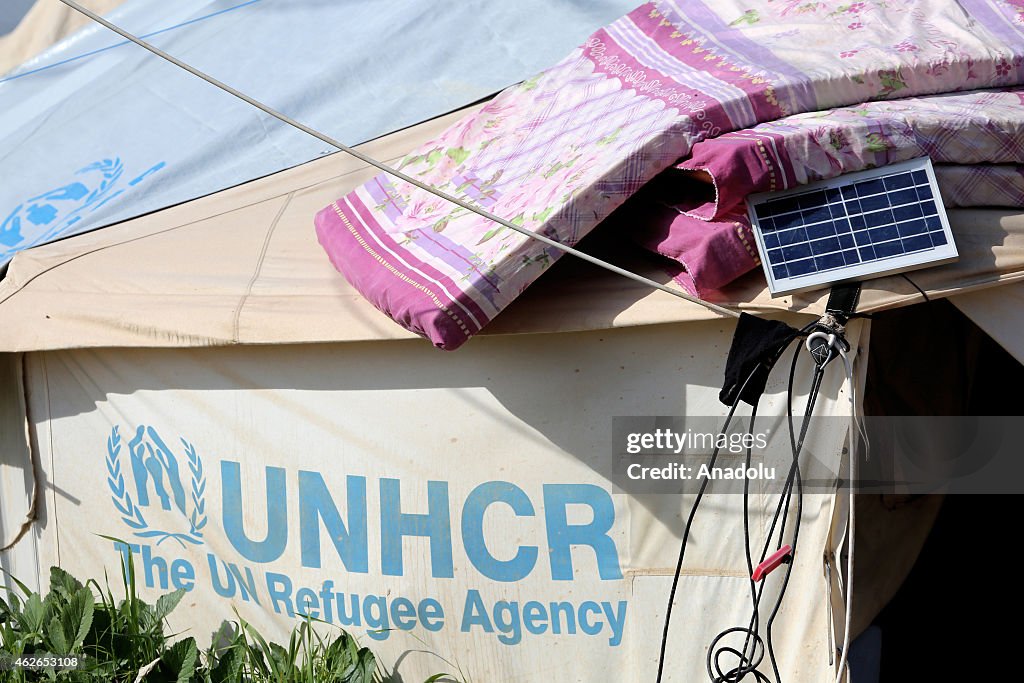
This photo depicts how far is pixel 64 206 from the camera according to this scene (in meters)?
3.19

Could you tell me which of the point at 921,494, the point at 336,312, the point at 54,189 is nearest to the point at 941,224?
the point at 336,312

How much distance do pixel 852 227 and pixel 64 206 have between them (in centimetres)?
222

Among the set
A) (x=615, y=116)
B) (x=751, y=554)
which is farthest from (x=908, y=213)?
(x=751, y=554)

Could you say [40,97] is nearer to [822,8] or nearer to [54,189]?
[54,189]

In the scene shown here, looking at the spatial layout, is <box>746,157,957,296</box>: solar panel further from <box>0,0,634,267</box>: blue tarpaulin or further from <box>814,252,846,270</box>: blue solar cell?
<box>0,0,634,267</box>: blue tarpaulin

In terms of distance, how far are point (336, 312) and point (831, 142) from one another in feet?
3.55

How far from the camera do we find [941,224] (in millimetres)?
2020

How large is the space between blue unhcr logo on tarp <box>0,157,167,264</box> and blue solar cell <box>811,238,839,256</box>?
197cm

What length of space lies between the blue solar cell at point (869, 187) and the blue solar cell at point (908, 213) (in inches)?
2.2

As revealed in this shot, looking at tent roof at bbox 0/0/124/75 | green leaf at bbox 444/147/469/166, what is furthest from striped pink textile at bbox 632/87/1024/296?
tent roof at bbox 0/0/124/75

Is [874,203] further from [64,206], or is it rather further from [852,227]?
[64,206]

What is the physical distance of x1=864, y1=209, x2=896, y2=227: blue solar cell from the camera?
204 cm

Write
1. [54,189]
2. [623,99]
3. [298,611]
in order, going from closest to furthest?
[623,99]
[298,611]
[54,189]

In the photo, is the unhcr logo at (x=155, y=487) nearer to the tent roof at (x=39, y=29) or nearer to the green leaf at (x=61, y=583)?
the green leaf at (x=61, y=583)
